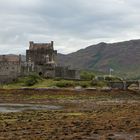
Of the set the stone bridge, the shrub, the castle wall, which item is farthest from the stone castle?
the shrub

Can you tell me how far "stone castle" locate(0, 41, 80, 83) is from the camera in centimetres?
10338

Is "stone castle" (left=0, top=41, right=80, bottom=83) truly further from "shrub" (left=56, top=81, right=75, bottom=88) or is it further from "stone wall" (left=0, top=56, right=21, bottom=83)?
"shrub" (left=56, top=81, right=75, bottom=88)

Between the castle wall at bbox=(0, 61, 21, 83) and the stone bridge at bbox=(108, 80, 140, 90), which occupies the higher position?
the castle wall at bbox=(0, 61, 21, 83)

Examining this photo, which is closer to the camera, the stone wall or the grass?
the grass

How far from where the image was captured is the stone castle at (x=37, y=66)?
10338 cm

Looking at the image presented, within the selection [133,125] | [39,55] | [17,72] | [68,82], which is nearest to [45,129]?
[133,125]

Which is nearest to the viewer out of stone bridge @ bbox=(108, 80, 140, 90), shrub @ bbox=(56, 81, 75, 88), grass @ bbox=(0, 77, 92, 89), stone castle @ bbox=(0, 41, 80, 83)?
shrub @ bbox=(56, 81, 75, 88)

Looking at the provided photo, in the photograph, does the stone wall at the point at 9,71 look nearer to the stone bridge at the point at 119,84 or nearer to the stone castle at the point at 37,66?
the stone castle at the point at 37,66

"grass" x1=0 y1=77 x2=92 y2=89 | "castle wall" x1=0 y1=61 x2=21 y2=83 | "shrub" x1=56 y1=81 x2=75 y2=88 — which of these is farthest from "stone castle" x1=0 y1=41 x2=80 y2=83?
"shrub" x1=56 y1=81 x2=75 y2=88

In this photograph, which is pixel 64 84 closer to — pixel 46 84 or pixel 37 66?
pixel 46 84

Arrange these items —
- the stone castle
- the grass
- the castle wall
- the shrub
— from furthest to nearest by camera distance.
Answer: the stone castle < the castle wall < the grass < the shrub

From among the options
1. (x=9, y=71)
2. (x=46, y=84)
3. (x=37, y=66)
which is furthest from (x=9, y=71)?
(x=37, y=66)

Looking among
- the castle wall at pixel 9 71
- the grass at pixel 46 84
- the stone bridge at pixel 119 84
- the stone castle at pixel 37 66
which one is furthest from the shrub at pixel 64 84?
the stone bridge at pixel 119 84

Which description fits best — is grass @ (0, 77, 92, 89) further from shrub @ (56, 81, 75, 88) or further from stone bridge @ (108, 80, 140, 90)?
stone bridge @ (108, 80, 140, 90)
